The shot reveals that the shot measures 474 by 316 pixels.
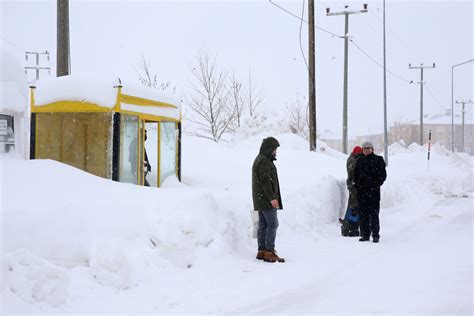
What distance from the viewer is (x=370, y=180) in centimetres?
1055

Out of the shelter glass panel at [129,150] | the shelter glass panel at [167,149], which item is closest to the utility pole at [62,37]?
the shelter glass panel at [167,149]

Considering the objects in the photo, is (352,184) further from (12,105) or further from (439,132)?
(439,132)

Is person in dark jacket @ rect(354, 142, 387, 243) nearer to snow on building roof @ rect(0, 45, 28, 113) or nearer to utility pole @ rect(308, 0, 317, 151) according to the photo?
snow on building roof @ rect(0, 45, 28, 113)

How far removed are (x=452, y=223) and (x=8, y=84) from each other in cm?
970

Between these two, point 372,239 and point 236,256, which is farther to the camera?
point 372,239

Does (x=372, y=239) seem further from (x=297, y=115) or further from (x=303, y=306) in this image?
(x=297, y=115)

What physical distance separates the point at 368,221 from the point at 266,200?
2.89 metres

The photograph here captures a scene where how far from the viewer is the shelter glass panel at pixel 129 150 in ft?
38.1

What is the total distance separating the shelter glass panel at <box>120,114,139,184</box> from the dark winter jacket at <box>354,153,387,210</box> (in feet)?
14.6

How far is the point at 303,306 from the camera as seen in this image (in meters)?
6.05

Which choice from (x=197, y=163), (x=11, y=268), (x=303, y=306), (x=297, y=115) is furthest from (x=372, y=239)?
(x=297, y=115)

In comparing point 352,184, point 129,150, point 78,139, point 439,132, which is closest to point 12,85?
point 78,139

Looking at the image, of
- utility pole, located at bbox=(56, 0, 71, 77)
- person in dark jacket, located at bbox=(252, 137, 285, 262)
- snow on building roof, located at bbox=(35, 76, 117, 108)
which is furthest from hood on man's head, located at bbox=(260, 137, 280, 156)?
utility pole, located at bbox=(56, 0, 71, 77)

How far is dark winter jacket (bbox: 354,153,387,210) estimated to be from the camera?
10578 millimetres
